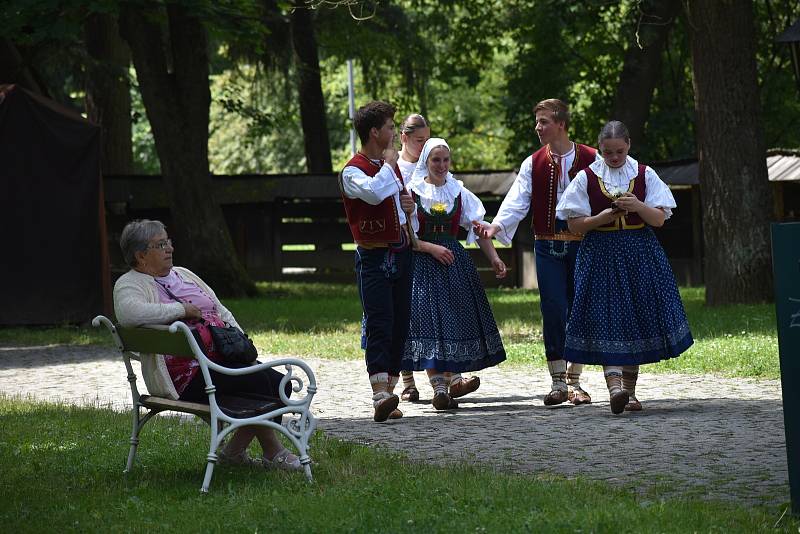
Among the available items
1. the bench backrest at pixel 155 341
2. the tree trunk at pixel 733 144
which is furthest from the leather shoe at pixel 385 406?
the tree trunk at pixel 733 144

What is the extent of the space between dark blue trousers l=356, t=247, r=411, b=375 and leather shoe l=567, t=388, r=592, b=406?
53.8 inches

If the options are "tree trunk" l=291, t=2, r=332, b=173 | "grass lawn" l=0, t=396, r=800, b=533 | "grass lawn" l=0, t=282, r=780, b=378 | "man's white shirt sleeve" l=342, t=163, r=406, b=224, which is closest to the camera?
"grass lawn" l=0, t=396, r=800, b=533

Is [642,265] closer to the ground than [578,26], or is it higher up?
closer to the ground

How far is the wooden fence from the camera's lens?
26453mm

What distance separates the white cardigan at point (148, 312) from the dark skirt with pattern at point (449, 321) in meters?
2.93

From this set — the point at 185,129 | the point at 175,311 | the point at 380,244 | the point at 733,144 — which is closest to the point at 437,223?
the point at 380,244

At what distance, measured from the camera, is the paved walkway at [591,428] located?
6.53 metres

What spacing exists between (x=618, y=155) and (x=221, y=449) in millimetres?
3126

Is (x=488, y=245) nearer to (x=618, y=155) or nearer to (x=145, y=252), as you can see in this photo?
(x=618, y=155)

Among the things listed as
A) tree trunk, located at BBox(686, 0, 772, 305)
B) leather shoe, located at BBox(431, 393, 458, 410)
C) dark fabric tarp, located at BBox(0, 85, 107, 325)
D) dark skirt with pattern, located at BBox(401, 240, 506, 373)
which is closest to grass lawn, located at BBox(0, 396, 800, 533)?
leather shoe, located at BBox(431, 393, 458, 410)

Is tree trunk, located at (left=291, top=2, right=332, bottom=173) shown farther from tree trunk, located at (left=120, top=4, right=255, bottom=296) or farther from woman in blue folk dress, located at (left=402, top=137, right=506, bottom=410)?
woman in blue folk dress, located at (left=402, top=137, right=506, bottom=410)

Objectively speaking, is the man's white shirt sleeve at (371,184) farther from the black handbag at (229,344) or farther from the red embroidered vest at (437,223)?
the black handbag at (229,344)

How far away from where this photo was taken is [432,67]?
98.6ft

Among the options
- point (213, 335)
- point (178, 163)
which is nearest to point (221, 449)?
point (213, 335)
